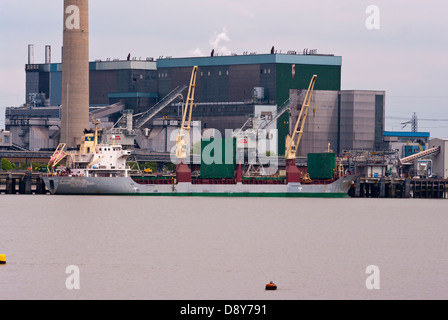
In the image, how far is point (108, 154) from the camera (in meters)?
145

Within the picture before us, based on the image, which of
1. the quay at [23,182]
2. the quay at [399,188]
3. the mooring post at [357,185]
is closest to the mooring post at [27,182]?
the quay at [23,182]

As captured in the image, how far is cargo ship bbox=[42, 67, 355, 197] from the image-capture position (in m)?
145

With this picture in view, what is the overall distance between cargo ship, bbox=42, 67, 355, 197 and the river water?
1327 inches

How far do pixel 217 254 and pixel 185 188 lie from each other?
89311 mm

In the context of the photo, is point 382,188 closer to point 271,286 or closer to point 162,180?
point 162,180

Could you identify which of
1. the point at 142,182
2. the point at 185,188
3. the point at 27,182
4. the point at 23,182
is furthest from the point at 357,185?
the point at 23,182

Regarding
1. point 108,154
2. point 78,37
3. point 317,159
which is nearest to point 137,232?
point 108,154

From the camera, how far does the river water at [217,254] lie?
1939 inches

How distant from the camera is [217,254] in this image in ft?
211

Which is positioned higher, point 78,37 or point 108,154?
point 78,37

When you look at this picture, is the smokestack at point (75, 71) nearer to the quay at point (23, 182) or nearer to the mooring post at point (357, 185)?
the quay at point (23, 182)

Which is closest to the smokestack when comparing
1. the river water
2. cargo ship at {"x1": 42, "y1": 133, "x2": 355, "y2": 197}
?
cargo ship at {"x1": 42, "y1": 133, "x2": 355, "y2": 197}

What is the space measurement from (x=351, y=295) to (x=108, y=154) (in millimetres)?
99914
